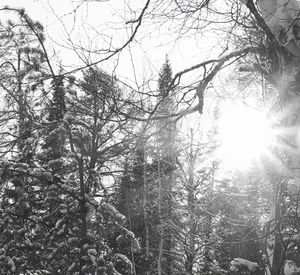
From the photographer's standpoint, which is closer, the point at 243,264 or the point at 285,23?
the point at 285,23

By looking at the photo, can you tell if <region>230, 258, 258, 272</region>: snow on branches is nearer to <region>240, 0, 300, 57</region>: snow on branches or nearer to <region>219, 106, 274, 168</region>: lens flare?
<region>219, 106, 274, 168</region>: lens flare

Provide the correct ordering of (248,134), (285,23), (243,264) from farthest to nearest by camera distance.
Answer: (243,264), (248,134), (285,23)

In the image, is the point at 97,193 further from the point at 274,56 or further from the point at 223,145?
the point at 274,56

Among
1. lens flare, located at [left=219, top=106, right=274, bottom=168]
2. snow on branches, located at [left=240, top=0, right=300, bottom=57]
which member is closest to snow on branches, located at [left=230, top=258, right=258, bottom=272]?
lens flare, located at [left=219, top=106, right=274, bottom=168]

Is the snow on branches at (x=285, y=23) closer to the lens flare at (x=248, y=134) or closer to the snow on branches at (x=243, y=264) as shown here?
the lens flare at (x=248, y=134)

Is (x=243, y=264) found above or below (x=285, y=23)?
below

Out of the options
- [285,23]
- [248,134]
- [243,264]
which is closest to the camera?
[285,23]

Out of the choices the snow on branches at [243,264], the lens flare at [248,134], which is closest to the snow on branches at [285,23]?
the lens flare at [248,134]

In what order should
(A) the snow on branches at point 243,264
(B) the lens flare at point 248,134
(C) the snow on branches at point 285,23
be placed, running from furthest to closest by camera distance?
(A) the snow on branches at point 243,264
(B) the lens flare at point 248,134
(C) the snow on branches at point 285,23

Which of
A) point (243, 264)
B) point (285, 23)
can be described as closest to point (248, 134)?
point (285, 23)

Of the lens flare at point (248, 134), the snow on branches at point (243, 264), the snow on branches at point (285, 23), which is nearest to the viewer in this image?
the snow on branches at point (285, 23)

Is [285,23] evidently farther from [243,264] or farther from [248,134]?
[243,264]

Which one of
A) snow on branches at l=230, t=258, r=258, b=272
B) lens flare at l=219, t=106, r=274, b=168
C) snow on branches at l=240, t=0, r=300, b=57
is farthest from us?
snow on branches at l=230, t=258, r=258, b=272

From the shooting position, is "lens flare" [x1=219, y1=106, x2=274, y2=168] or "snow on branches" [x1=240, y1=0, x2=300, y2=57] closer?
"snow on branches" [x1=240, y1=0, x2=300, y2=57]
